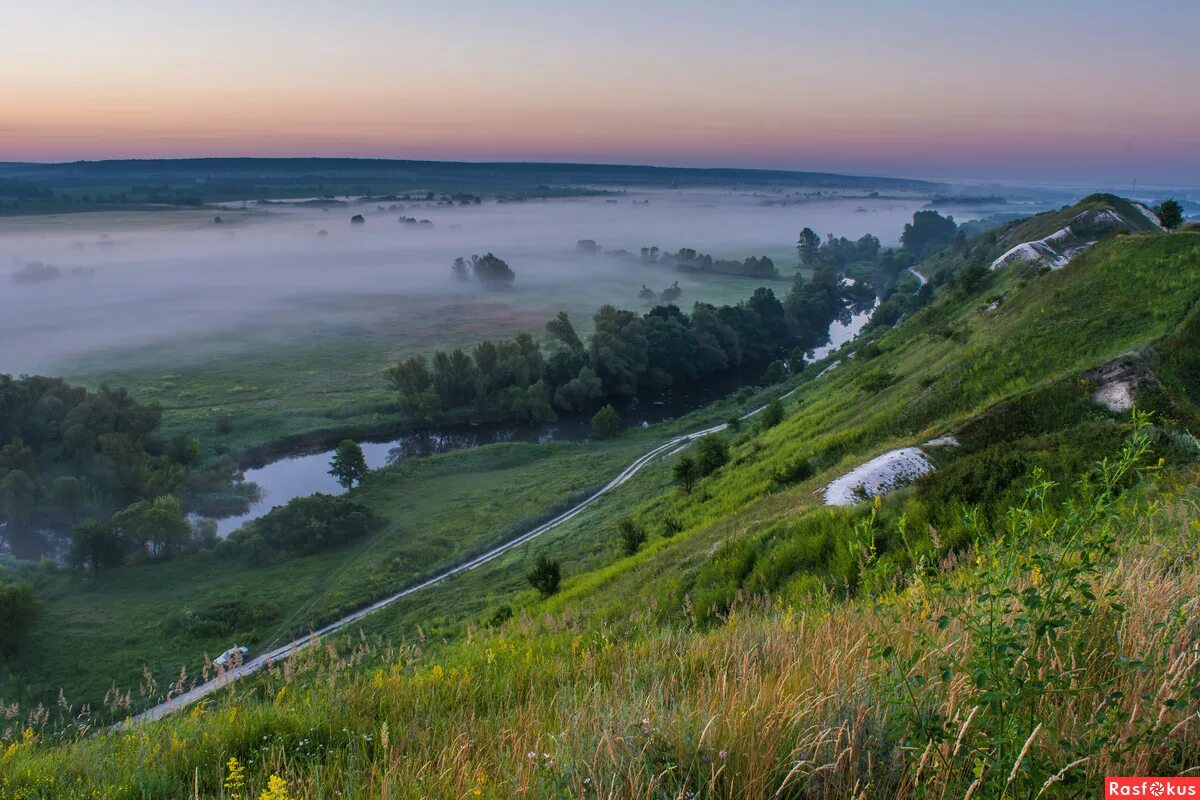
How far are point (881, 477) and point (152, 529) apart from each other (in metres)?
38.9

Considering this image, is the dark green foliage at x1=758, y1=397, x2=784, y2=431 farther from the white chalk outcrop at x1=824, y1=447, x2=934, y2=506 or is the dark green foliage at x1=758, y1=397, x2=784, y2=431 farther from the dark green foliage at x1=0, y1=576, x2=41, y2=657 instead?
the dark green foliage at x1=0, y1=576, x2=41, y2=657

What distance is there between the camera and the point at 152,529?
3725 cm

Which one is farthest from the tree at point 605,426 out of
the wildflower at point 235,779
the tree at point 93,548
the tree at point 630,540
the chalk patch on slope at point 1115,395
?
the wildflower at point 235,779

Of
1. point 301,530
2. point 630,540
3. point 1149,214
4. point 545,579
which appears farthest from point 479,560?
point 1149,214

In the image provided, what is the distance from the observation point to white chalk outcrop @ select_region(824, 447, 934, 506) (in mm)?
14219

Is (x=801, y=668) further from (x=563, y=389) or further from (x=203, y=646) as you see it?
(x=563, y=389)

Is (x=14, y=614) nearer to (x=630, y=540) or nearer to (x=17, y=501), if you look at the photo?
(x=17, y=501)

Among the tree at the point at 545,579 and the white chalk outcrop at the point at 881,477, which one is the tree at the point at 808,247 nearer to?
the tree at the point at 545,579

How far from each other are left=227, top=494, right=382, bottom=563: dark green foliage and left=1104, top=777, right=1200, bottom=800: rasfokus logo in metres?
40.3

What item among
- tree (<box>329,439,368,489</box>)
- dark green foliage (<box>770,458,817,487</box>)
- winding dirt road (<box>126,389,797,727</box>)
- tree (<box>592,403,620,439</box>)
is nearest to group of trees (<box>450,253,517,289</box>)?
tree (<box>592,403,620,439</box>)

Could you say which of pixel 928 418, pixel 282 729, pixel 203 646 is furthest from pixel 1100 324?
pixel 203 646

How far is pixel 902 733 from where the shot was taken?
3119 millimetres

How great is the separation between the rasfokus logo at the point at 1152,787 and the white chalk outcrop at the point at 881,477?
35.6 feet

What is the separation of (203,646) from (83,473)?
108ft
